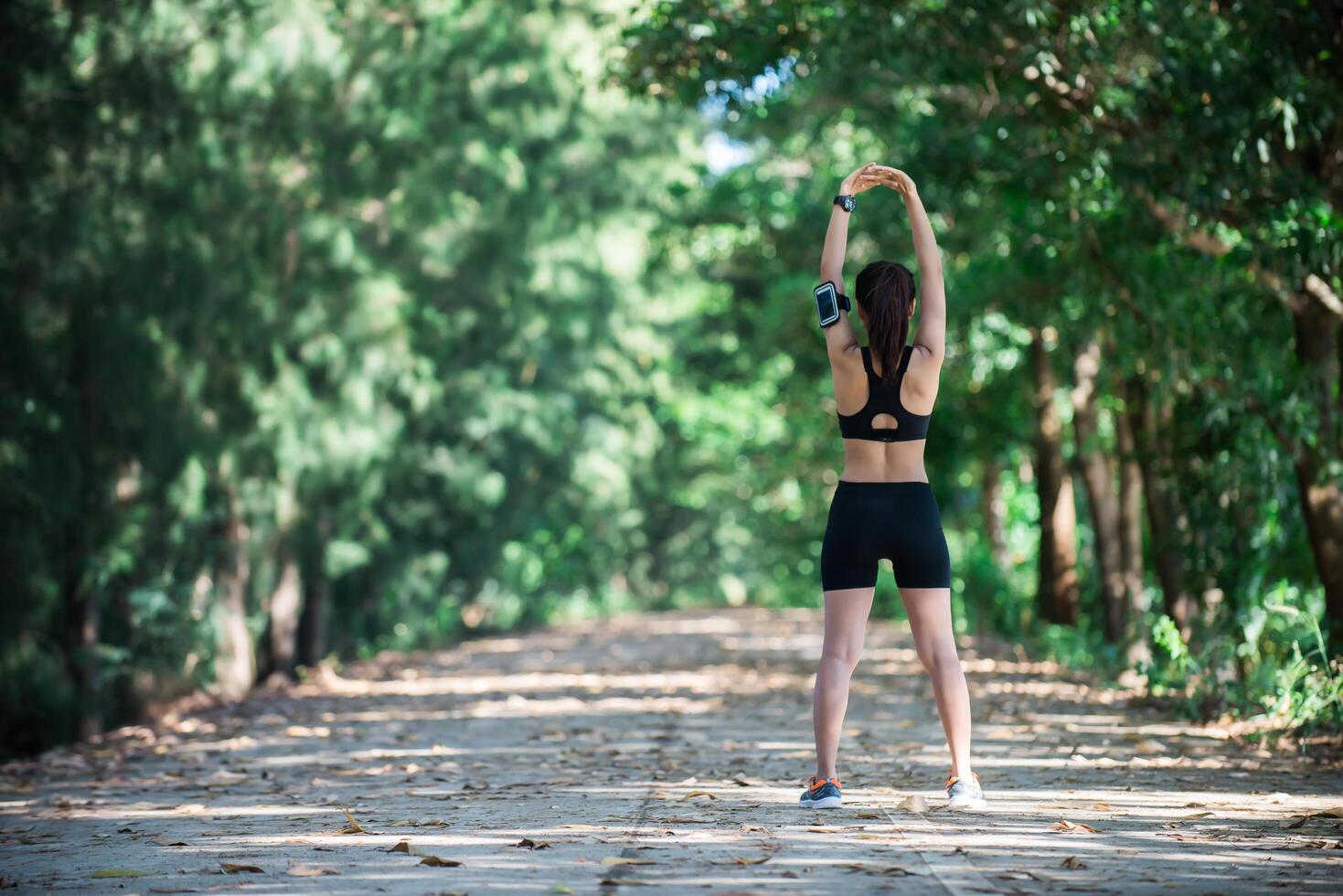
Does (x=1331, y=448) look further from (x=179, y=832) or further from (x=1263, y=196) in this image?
(x=179, y=832)

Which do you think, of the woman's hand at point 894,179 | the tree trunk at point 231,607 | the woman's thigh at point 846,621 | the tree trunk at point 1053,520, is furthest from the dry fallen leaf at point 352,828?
the tree trunk at point 1053,520

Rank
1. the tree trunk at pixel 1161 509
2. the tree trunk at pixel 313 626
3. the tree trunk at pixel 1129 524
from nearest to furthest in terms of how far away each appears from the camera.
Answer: the tree trunk at pixel 1161 509
the tree trunk at pixel 1129 524
the tree trunk at pixel 313 626

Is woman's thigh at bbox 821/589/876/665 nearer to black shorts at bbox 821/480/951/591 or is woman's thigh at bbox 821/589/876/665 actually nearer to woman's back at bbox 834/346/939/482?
black shorts at bbox 821/480/951/591

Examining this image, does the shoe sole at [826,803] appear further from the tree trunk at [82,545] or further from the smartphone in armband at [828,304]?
the tree trunk at [82,545]

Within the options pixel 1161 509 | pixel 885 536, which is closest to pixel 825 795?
pixel 885 536

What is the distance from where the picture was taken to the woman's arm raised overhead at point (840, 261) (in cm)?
613

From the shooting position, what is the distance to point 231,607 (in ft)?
59.0

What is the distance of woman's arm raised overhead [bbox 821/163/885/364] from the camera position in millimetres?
6129

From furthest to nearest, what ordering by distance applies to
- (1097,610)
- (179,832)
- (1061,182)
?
1. (1097,610)
2. (1061,182)
3. (179,832)

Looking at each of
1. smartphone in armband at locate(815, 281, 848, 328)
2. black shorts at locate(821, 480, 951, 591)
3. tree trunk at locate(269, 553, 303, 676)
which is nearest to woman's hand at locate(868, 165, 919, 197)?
smartphone in armband at locate(815, 281, 848, 328)

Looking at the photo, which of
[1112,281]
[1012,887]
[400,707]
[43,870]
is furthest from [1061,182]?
[43,870]

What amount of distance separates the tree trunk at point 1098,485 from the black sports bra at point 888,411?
10.2 m

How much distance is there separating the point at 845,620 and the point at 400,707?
6.97 m

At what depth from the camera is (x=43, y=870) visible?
5.36 meters
